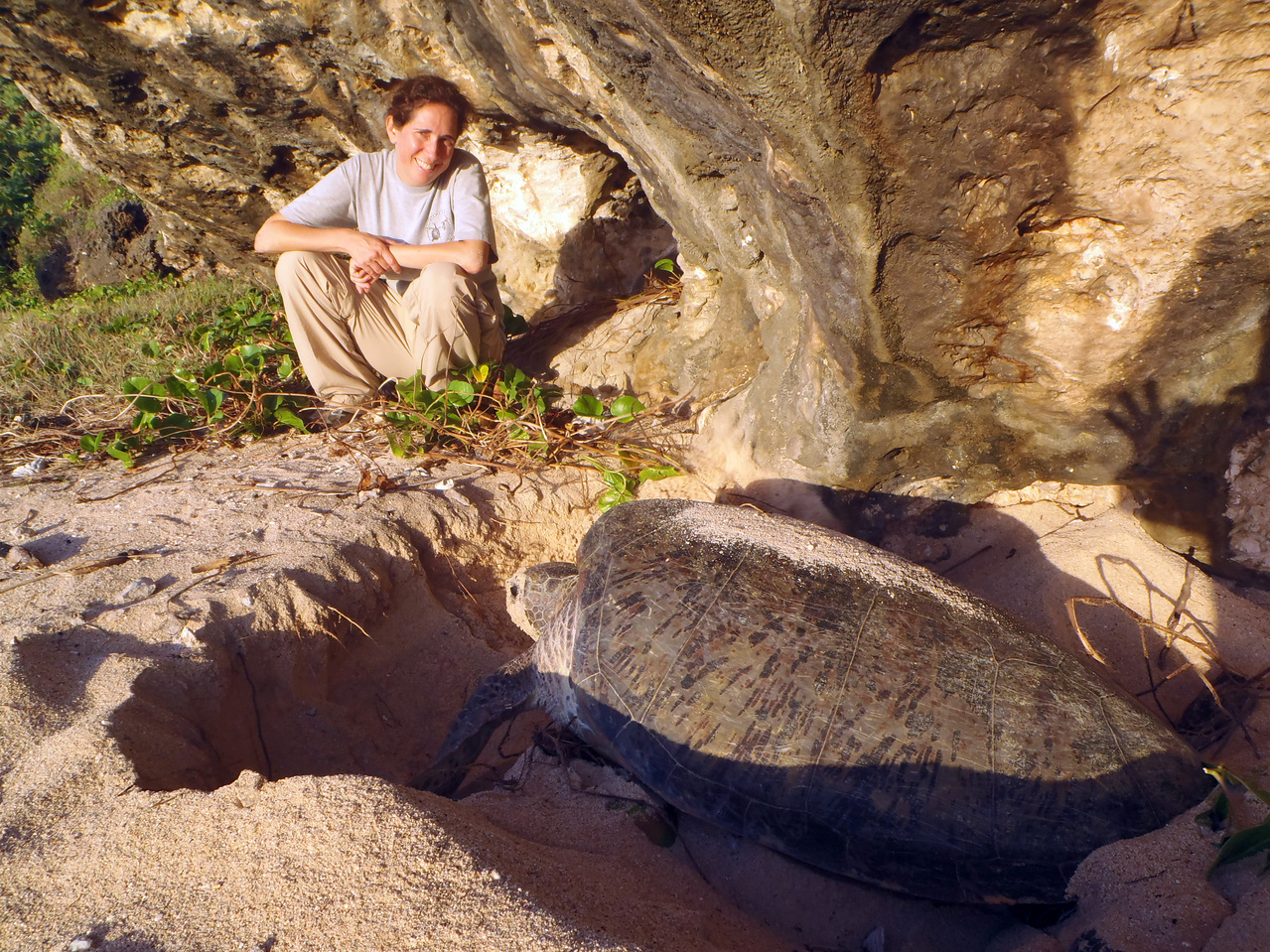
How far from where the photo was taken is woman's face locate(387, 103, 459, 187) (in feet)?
9.96

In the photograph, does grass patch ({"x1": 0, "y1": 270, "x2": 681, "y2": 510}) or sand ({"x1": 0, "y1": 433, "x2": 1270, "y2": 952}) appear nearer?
sand ({"x1": 0, "y1": 433, "x2": 1270, "y2": 952})

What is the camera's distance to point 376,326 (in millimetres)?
3508

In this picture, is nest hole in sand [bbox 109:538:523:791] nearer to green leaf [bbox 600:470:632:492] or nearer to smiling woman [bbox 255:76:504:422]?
green leaf [bbox 600:470:632:492]

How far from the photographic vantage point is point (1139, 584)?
2176 millimetres

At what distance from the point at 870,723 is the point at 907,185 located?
4.65 feet

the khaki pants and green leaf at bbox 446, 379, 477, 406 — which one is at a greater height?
the khaki pants

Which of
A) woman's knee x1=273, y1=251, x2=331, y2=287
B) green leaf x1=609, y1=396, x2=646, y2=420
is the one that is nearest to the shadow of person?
green leaf x1=609, y1=396, x2=646, y2=420

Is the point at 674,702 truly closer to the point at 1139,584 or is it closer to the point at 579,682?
the point at 579,682

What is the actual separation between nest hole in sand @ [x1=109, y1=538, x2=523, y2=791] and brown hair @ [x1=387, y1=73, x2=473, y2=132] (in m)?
2.03

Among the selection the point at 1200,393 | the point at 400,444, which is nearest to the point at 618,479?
the point at 400,444

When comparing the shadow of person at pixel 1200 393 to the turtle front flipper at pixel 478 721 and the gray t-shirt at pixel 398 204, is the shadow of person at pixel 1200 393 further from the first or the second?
the gray t-shirt at pixel 398 204

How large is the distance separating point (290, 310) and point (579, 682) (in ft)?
8.10

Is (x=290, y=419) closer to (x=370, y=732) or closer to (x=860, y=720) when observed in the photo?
(x=370, y=732)

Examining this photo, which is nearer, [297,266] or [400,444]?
[400,444]
